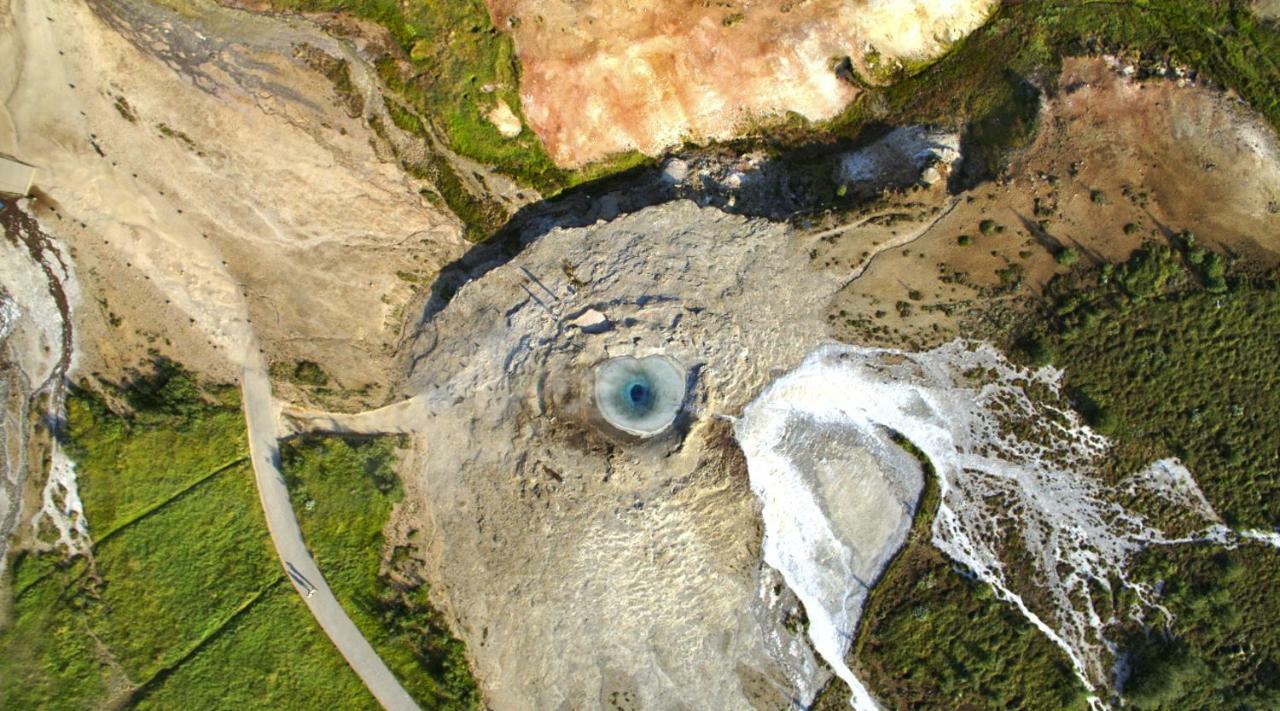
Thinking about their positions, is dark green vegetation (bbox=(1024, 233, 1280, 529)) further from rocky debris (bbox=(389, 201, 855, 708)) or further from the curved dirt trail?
the curved dirt trail

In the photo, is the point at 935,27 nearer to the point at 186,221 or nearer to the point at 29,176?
the point at 186,221

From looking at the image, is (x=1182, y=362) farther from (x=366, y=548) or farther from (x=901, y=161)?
(x=366, y=548)

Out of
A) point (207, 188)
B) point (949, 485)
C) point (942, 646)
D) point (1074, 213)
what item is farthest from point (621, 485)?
point (1074, 213)

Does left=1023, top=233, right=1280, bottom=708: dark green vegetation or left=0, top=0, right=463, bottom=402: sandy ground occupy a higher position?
left=0, top=0, right=463, bottom=402: sandy ground

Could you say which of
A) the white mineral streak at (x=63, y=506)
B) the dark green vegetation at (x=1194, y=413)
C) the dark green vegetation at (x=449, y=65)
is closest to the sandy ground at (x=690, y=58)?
the dark green vegetation at (x=449, y=65)

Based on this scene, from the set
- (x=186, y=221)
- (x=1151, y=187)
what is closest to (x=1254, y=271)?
(x=1151, y=187)

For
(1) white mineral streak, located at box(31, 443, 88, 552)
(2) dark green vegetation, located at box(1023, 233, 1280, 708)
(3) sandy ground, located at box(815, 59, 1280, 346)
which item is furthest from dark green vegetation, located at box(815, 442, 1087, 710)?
(1) white mineral streak, located at box(31, 443, 88, 552)
